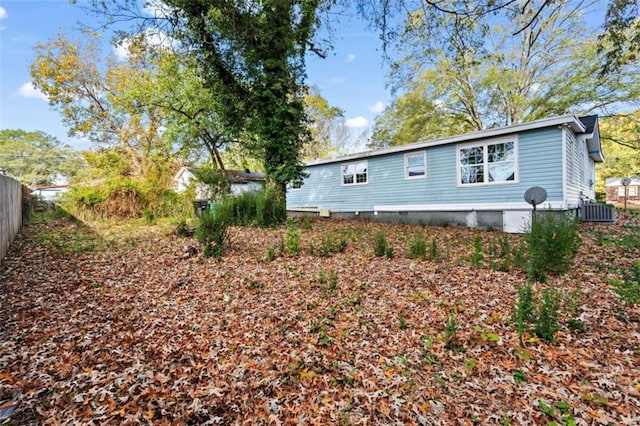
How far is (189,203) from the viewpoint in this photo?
12.1 meters

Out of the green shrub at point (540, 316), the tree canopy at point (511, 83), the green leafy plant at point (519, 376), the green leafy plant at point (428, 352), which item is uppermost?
the tree canopy at point (511, 83)

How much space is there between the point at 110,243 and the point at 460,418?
24.4ft

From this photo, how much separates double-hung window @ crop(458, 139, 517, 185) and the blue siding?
0.19 meters

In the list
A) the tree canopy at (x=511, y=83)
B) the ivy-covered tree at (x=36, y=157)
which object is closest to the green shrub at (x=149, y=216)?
the tree canopy at (x=511, y=83)

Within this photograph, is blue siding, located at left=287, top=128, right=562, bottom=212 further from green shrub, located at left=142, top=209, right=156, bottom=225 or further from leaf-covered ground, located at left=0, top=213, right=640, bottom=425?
green shrub, located at left=142, top=209, right=156, bottom=225

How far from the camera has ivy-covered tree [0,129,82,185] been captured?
106 feet

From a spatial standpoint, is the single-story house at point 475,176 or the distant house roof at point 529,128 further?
the single-story house at point 475,176

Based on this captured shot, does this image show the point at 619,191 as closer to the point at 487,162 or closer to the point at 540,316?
the point at 487,162

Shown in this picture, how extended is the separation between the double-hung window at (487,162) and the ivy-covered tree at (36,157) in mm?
38140

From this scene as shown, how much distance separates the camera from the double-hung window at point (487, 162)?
28.8ft

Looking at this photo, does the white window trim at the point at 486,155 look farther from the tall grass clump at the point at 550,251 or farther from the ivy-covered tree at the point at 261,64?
the ivy-covered tree at the point at 261,64

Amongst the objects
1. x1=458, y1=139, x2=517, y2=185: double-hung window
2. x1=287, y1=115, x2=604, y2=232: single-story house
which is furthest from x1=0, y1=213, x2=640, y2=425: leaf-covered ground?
x1=458, y1=139, x2=517, y2=185: double-hung window

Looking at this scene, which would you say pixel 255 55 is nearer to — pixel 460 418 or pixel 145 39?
pixel 145 39

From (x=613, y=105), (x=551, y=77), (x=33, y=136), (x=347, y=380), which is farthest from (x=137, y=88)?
(x=33, y=136)
